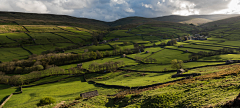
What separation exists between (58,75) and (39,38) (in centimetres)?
12986

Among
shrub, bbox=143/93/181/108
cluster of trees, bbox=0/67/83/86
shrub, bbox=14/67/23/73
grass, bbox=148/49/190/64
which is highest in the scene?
grass, bbox=148/49/190/64

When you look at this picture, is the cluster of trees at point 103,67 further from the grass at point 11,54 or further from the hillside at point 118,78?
the grass at point 11,54

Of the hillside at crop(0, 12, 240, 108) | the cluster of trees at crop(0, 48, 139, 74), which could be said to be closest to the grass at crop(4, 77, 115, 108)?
the hillside at crop(0, 12, 240, 108)

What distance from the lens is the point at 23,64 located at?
3799 inches

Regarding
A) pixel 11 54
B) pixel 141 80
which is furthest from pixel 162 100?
pixel 11 54

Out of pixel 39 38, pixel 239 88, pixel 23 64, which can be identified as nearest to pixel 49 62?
pixel 23 64

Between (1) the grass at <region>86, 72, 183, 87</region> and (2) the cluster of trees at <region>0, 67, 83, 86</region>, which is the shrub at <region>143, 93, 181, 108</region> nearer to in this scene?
(1) the grass at <region>86, 72, 183, 87</region>

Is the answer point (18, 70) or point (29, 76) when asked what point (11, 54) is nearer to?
point (18, 70)

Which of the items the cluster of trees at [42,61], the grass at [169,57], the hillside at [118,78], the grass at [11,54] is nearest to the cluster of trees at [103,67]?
the hillside at [118,78]

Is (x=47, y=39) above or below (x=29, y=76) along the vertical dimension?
above

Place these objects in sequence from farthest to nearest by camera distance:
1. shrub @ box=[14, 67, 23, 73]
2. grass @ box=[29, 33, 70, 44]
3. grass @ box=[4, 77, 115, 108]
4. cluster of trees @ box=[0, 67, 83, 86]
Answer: grass @ box=[29, 33, 70, 44] → shrub @ box=[14, 67, 23, 73] → cluster of trees @ box=[0, 67, 83, 86] → grass @ box=[4, 77, 115, 108]

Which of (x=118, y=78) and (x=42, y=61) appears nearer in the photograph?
(x=118, y=78)

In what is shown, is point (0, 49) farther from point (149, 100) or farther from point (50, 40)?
point (149, 100)

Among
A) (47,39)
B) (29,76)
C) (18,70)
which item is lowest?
(29,76)
